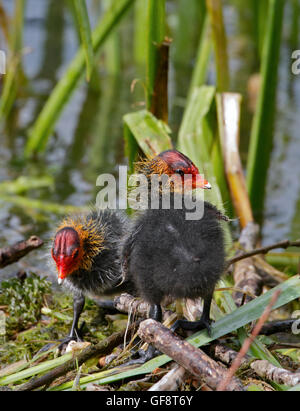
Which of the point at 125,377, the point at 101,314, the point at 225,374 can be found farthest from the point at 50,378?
the point at 101,314

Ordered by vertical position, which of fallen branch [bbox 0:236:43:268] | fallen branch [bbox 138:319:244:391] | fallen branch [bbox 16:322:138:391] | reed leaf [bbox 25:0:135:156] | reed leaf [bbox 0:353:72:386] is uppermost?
reed leaf [bbox 25:0:135:156]

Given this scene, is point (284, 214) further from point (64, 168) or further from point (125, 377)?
point (125, 377)

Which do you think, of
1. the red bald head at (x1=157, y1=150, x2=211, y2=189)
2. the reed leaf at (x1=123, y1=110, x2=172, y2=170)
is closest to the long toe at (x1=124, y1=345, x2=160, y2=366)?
the red bald head at (x1=157, y1=150, x2=211, y2=189)

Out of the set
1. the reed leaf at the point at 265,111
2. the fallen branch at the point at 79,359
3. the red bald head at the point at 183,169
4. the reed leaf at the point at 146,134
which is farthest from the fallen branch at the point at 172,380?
the reed leaf at the point at 265,111

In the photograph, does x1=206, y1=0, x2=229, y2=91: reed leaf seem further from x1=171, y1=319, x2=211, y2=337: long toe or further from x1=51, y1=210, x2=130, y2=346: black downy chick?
x1=171, y1=319, x2=211, y2=337: long toe

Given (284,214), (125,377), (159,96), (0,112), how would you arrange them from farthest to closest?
(0,112) → (284,214) → (159,96) → (125,377)

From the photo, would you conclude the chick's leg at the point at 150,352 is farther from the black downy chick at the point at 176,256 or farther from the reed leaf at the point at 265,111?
the reed leaf at the point at 265,111

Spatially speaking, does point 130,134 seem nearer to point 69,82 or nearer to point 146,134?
point 146,134
